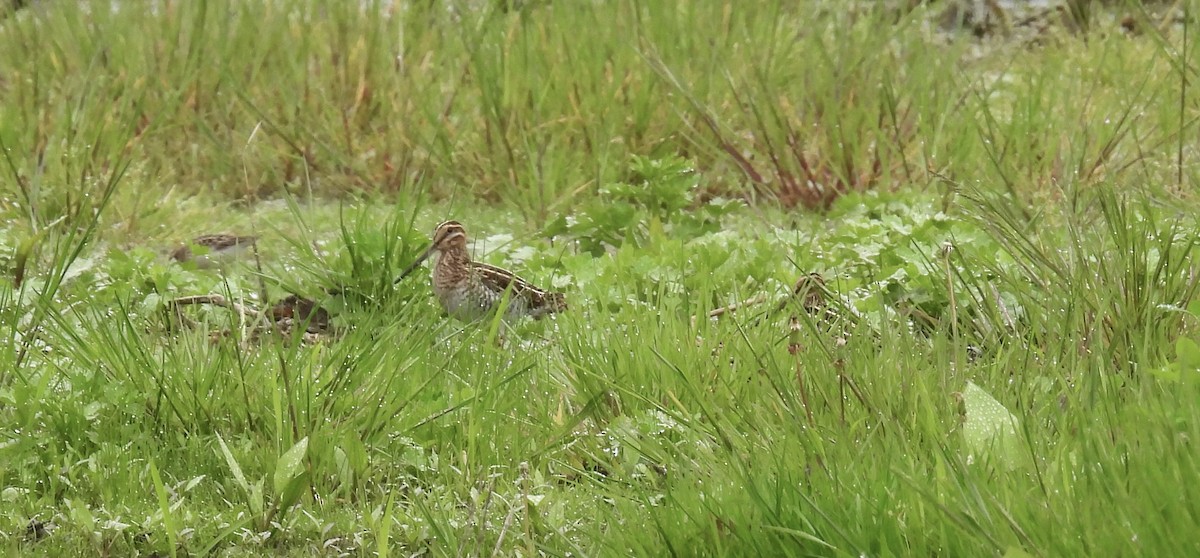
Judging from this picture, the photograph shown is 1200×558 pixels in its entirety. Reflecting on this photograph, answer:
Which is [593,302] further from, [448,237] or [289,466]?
[289,466]

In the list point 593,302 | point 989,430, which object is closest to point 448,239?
point 593,302

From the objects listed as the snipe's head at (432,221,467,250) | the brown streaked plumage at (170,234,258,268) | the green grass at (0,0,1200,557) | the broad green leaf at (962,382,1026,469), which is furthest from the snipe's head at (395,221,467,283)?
the broad green leaf at (962,382,1026,469)

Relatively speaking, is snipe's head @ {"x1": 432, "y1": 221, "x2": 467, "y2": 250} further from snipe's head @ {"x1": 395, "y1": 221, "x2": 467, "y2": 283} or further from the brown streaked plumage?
the brown streaked plumage

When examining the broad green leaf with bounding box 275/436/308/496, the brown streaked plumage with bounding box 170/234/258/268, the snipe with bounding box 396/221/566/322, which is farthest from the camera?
the brown streaked plumage with bounding box 170/234/258/268

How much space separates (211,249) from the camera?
205 inches

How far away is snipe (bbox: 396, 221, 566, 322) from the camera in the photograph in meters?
4.22

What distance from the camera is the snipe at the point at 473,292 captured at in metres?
4.22

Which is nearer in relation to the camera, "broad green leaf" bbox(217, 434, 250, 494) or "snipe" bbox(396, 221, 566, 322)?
"broad green leaf" bbox(217, 434, 250, 494)

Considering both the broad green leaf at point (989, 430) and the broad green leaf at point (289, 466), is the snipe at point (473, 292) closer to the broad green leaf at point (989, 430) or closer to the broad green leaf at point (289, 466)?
the broad green leaf at point (289, 466)

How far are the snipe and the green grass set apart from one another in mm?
→ 84

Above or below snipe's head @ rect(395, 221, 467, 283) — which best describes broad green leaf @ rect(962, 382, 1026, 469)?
above

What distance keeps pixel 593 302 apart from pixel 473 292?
40cm

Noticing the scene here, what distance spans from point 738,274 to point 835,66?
2.44 m

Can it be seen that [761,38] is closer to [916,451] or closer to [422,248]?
[422,248]
